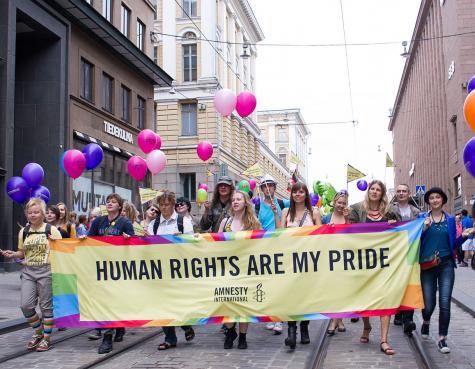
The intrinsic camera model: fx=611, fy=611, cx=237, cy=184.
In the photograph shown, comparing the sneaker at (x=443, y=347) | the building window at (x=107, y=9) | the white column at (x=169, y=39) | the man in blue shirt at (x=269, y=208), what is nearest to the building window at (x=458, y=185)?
the white column at (x=169, y=39)

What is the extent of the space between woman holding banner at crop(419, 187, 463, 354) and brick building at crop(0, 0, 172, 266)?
13149mm

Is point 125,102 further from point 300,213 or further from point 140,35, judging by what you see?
point 300,213

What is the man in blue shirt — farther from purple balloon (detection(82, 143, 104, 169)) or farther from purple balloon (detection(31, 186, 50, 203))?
purple balloon (detection(82, 143, 104, 169))

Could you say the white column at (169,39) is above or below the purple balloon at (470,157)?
above

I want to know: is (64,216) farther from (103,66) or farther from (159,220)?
(103,66)

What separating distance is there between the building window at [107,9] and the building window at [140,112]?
4.28 metres

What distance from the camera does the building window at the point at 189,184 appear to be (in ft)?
139

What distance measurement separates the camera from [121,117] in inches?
994

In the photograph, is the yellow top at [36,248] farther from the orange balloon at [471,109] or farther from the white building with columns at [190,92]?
the white building with columns at [190,92]

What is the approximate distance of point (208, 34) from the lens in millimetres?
43625

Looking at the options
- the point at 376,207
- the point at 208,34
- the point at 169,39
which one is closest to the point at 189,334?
the point at 376,207

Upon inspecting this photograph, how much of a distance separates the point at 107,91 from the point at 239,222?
18.2 meters

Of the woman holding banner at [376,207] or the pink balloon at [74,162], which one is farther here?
the pink balloon at [74,162]

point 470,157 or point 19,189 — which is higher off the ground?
point 19,189
